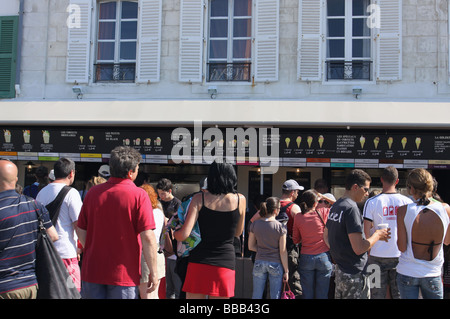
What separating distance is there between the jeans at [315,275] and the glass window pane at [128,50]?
20.2 feet

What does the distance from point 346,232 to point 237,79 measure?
17.8ft

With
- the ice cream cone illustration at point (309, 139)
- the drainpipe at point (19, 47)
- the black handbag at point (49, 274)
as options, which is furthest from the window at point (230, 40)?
the black handbag at point (49, 274)

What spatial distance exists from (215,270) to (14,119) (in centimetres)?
667

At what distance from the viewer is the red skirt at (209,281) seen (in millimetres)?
3463

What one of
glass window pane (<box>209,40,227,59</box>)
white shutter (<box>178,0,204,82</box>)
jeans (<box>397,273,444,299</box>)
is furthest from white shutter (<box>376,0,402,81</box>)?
jeans (<box>397,273,444,299</box>)

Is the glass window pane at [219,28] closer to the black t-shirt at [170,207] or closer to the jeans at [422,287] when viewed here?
the black t-shirt at [170,207]

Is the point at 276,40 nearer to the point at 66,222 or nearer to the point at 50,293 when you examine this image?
the point at 66,222

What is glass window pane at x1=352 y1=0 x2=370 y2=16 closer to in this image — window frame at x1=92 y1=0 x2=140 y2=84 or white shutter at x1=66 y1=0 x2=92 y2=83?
window frame at x1=92 y1=0 x2=140 y2=84

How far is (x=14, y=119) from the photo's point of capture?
27.3 ft

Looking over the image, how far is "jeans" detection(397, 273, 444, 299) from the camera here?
352 cm

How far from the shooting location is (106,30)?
9.22 meters

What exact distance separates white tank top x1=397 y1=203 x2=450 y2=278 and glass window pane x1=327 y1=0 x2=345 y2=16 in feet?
19.9

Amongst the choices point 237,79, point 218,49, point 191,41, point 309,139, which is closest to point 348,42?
point 309,139
